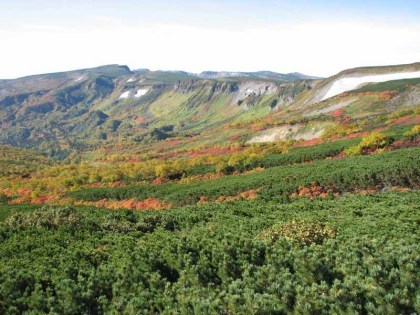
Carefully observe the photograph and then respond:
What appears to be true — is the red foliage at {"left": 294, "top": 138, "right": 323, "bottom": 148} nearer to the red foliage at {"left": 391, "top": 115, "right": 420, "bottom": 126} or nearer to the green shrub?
the red foliage at {"left": 391, "top": 115, "right": 420, "bottom": 126}

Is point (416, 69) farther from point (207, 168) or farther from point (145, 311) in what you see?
point (145, 311)

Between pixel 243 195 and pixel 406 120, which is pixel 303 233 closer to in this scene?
pixel 243 195

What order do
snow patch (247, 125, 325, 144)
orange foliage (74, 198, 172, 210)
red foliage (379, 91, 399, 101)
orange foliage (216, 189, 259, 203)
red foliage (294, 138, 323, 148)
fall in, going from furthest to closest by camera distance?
red foliage (379, 91, 399, 101), snow patch (247, 125, 325, 144), red foliage (294, 138, 323, 148), orange foliage (74, 198, 172, 210), orange foliage (216, 189, 259, 203)

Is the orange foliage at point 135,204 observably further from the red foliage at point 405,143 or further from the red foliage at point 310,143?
the red foliage at point 310,143

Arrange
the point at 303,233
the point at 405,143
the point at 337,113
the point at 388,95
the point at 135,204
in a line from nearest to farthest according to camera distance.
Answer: the point at 303,233
the point at 135,204
the point at 405,143
the point at 337,113
the point at 388,95

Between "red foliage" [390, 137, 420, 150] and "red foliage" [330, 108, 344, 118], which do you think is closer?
"red foliage" [390, 137, 420, 150]

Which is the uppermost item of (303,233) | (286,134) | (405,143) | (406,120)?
A: (406,120)

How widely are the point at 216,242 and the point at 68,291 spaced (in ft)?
27.8

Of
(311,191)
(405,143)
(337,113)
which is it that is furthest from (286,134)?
(311,191)

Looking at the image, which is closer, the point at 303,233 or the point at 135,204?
the point at 303,233

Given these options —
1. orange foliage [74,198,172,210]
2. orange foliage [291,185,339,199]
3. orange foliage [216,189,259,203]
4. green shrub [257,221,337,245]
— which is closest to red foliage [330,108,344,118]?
orange foliage [216,189,259,203]

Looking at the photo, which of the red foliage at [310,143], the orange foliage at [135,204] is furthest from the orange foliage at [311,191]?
the red foliage at [310,143]

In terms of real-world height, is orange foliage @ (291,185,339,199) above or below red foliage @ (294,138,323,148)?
above

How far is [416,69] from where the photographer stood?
19238cm
